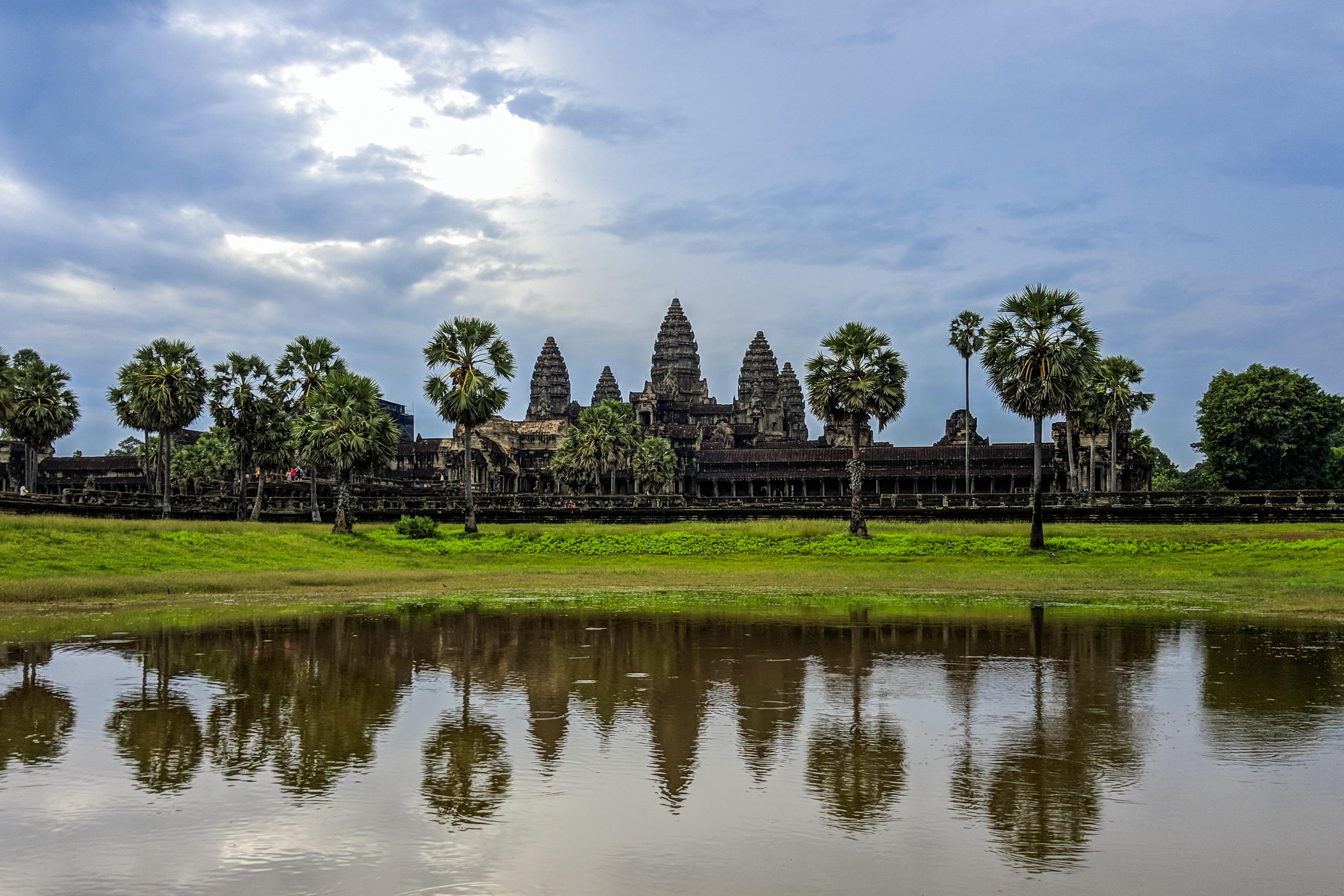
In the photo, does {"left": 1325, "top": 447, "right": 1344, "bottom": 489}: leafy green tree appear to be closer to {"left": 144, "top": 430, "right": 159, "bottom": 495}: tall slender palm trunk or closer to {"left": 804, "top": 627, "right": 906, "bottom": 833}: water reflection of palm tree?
{"left": 144, "top": 430, "right": 159, "bottom": 495}: tall slender palm trunk

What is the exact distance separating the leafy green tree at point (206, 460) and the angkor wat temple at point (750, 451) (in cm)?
2645

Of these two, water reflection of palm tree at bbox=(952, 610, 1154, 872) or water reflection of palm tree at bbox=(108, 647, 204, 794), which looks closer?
water reflection of palm tree at bbox=(952, 610, 1154, 872)

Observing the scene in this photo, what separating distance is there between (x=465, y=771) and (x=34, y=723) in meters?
6.63

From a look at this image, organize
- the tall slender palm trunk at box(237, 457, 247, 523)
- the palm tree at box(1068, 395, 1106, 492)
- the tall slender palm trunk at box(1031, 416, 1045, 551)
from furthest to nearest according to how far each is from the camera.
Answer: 1. the palm tree at box(1068, 395, 1106, 492)
2. the tall slender palm trunk at box(237, 457, 247, 523)
3. the tall slender palm trunk at box(1031, 416, 1045, 551)

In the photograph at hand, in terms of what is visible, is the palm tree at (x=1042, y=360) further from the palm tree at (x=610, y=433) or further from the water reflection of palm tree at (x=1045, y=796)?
the palm tree at (x=610, y=433)

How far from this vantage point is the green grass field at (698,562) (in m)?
32.6

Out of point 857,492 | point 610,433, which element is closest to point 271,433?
point 857,492

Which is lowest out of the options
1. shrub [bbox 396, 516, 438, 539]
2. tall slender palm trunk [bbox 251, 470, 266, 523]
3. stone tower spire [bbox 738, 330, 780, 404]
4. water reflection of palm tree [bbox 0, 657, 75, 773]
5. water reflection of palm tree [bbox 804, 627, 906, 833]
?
water reflection of palm tree [bbox 0, 657, 75, 773]

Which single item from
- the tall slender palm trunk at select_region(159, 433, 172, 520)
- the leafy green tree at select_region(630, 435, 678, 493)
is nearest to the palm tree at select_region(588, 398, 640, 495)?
the leafy green tree at select_region(630, 435, 678, 493)

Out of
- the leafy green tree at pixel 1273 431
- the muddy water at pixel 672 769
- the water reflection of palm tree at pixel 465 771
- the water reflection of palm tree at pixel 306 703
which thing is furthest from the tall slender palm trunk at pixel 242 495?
the leafy green tree at pixel 1273 431

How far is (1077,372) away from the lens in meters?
48.8

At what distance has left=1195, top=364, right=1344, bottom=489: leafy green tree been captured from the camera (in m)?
90.9

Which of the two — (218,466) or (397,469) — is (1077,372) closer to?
(218,466)

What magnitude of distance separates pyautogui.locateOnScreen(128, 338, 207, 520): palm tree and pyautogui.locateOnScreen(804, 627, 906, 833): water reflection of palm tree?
53.6 m
